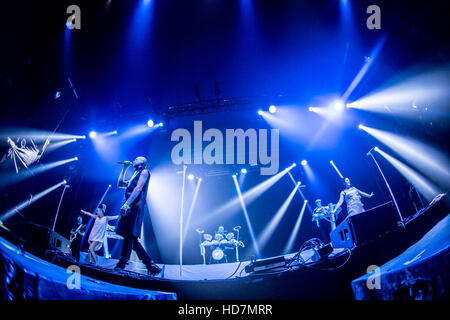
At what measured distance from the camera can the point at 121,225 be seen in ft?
10.2

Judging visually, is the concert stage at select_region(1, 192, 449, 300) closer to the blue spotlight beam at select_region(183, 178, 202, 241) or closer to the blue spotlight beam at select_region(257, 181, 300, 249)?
the blue spotlight beam at select_region(257, 181, 300, 249)

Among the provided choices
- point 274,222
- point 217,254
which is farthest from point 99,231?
point 274,222

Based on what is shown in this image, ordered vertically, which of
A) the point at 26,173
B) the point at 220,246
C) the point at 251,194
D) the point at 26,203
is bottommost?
the point at 220,246

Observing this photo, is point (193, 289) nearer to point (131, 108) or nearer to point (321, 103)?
point (131, 108)

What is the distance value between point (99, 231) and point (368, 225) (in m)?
5.63

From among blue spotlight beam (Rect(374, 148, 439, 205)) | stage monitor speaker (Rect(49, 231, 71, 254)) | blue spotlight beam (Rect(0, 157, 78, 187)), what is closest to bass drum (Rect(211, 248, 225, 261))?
stage monitor speaker (Rect(49, 231, 71, 254))

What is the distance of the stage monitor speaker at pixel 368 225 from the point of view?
2.49 m

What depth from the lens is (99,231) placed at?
5219 mm

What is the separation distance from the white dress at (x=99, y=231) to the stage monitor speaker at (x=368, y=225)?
5271 millimetres

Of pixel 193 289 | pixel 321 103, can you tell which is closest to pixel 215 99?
pixel 321 103

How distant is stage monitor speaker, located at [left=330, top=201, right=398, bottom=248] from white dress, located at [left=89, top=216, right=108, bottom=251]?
17.3 ft

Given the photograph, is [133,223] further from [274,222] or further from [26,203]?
[274,222]

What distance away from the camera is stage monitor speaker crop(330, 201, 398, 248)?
2492 millimetres

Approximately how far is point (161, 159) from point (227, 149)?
9.19ft
